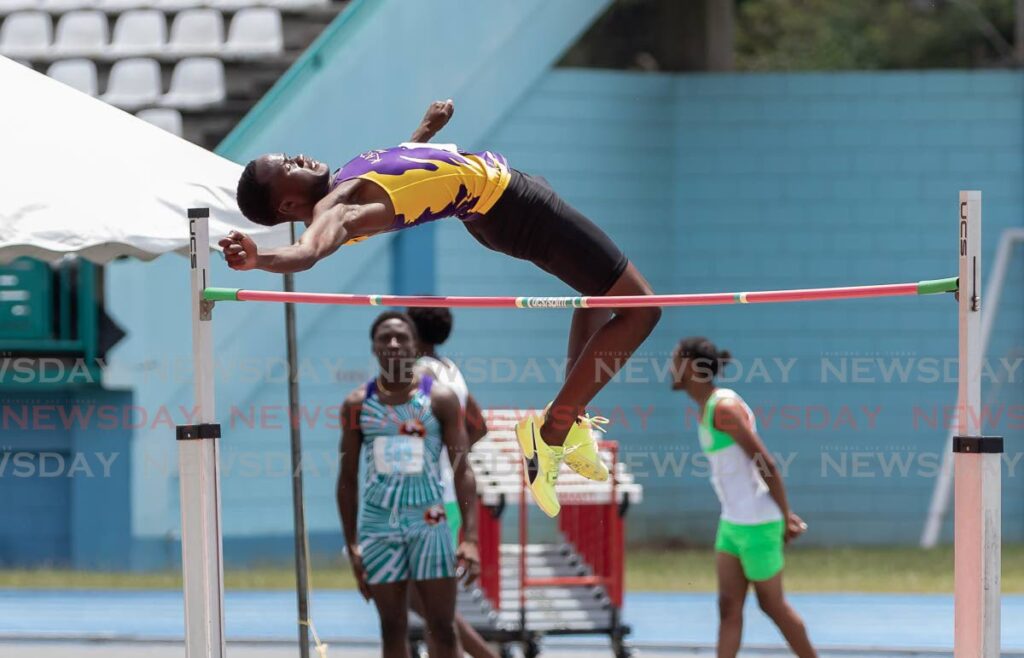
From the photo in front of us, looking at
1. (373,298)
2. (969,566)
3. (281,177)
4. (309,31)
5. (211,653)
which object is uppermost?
(309,31)

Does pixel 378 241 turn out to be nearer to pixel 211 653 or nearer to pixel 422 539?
pixel 422 539

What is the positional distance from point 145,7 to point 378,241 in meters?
2.56

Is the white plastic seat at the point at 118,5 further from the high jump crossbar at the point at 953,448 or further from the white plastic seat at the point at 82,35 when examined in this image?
the high jump crossbar at the point at 953,448

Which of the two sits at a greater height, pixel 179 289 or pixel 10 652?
pixel 179 289

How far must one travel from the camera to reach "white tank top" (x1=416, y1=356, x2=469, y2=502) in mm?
6156

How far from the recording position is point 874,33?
23266 mm

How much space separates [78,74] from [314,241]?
24.4ft

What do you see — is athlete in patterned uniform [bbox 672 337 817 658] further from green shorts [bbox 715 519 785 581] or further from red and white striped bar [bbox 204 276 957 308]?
red and white striped bar [bbox 204 276 957 308]

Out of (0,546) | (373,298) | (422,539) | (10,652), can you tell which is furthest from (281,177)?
(0,546)

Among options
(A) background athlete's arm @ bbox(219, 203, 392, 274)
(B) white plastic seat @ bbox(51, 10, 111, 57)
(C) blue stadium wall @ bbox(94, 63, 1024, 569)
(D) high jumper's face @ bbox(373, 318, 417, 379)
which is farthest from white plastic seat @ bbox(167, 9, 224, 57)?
(A) background athlete's arm @ bbox(219, 203, 392, 274)

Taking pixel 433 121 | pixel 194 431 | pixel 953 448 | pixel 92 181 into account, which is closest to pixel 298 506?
pixel 92 181

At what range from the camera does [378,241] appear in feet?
36.1

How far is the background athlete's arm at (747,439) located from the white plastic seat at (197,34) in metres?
5.84

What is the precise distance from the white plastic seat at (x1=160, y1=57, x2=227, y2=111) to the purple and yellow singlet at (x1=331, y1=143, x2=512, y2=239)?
20.3ft
